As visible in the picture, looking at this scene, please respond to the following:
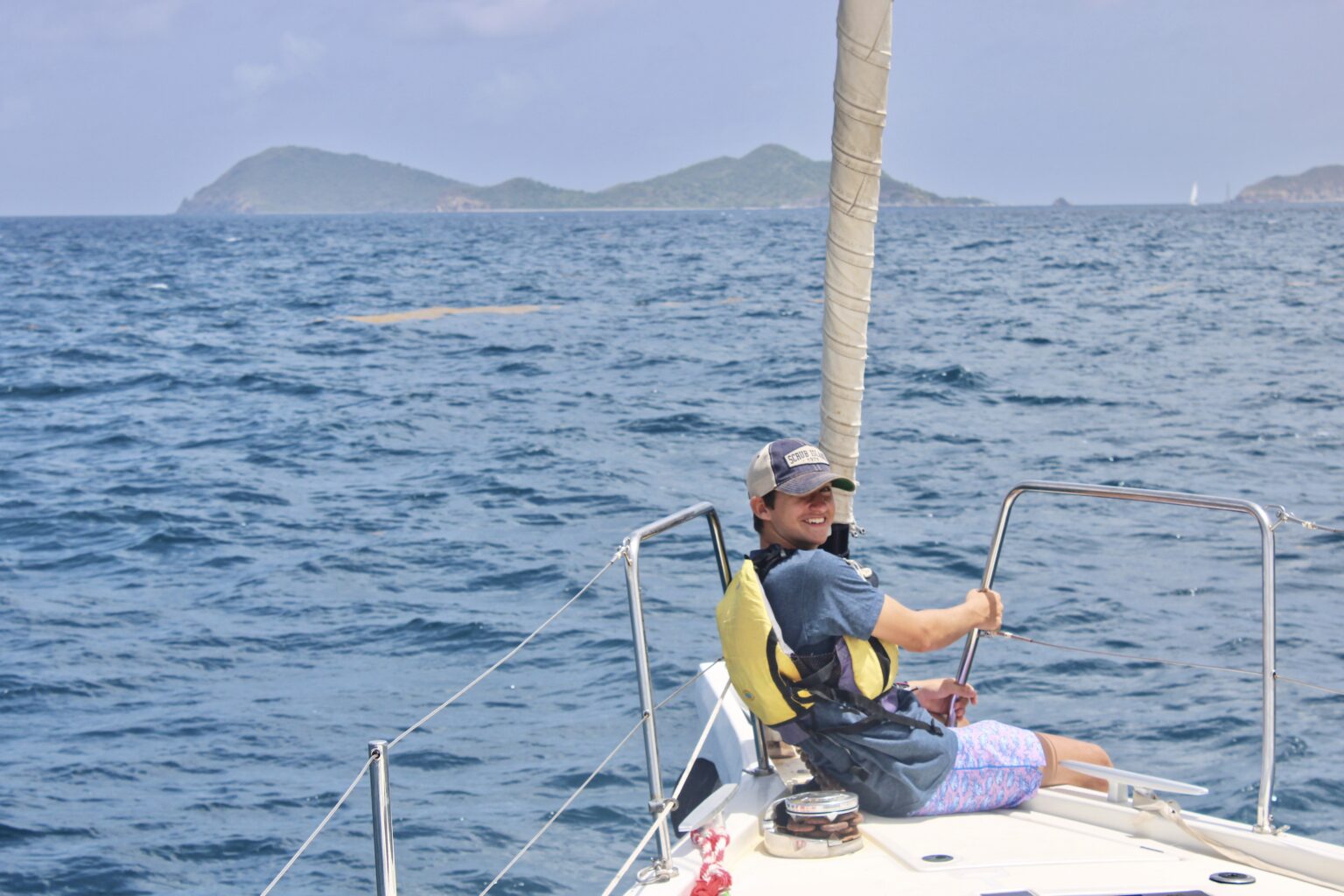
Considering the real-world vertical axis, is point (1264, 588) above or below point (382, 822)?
above

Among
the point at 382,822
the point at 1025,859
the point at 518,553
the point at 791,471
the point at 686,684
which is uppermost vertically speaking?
the point at 791,471

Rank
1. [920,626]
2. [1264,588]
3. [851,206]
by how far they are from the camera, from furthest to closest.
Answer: [851,206] → [1264,588] → [920,626]

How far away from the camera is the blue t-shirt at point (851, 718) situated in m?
3.29

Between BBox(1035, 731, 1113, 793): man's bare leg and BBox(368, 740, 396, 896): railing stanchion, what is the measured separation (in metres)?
1.98

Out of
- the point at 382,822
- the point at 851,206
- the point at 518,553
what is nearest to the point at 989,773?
the point at 851,206

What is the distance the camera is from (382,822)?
2.50m

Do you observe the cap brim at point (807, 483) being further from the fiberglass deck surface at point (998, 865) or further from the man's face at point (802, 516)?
the fiberglass deck surface at point (998, 865)

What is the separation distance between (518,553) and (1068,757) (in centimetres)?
757

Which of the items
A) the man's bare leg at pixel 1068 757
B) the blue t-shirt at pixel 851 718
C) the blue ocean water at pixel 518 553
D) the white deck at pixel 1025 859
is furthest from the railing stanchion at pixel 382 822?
the blue ocean water at pixel 518 553

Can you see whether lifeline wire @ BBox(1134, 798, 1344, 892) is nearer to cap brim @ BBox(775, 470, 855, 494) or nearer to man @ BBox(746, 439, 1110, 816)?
man @ BBox(746, 439, 1110, 816)

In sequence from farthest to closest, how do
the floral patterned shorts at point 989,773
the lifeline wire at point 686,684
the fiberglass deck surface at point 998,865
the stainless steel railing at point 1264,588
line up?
the floral patterned shorts at point 989,773 < the lifeline wire at point 686,684 < the stainless steel railing at point 1264,588 < the fiberglass deck surface at point 998,865

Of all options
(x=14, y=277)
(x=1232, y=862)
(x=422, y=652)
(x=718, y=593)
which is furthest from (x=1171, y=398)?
(x=14, y=277)

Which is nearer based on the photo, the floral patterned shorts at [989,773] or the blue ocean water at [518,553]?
the floral patterned shorts at [989,773]

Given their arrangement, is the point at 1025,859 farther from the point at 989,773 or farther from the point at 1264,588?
the point at 1264,588
